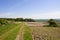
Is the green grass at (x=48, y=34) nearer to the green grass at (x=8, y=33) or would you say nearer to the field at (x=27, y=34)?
the field at (x=27, y=34)

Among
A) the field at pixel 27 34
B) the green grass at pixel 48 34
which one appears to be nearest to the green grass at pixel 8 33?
the field at pixel 27 34

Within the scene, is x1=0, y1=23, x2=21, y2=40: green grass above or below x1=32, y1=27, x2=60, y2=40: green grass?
above

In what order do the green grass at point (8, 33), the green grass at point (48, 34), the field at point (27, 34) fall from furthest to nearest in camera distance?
the green grass at point (48, 34), the field at point (27, 34), the green grass at point (8, 33)

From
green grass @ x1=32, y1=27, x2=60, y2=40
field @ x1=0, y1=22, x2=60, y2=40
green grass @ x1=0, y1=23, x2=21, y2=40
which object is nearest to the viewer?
green grass @ x1=0, y1=23, x2=21, y2=40

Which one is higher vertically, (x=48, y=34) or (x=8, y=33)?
(x=8, y=33)

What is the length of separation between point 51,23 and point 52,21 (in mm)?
1747

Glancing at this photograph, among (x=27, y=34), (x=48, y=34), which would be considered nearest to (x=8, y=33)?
(x=27, y=34)

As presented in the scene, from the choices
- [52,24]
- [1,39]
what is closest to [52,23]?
[52,24]

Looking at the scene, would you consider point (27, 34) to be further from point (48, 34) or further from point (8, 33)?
point (48, 34)

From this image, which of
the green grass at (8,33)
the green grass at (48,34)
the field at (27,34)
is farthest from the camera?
the green grass at (48,34)

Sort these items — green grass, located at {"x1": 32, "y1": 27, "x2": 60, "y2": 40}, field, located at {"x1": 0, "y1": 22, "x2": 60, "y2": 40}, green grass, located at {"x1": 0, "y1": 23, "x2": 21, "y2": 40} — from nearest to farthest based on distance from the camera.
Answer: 1. green grass, located at {"x1": 0, "y1": 23, "x2": 21, "y2": 40}
2. field, located at {"x1": 0, "y1": 22, "x2": 60, "y2": 40}
3. green grass, located at {"x1": 32, "y1": 27, "x2": 60, "y2": 40}

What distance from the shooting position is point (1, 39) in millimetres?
17203

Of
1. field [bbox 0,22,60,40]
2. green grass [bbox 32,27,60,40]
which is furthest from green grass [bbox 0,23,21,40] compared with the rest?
green grass [bbox 32,27,60,40]

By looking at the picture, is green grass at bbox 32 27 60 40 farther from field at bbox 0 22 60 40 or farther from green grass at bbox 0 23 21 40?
green grass at bbox 0 23 21 40
